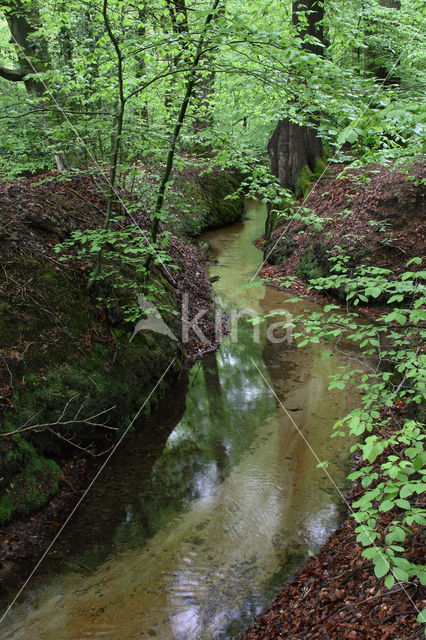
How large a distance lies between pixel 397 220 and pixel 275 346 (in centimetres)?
449

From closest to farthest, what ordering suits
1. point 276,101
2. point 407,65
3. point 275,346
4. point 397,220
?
point 276,101 → point 275,346 → point 397,220 → point 407,65

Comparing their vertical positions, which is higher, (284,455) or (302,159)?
(302,159)

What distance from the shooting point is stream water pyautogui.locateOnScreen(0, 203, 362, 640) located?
11.9ft

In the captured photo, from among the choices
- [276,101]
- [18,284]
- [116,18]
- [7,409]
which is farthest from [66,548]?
[116,18]

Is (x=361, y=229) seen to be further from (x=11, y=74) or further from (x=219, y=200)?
(x=219, y=200)

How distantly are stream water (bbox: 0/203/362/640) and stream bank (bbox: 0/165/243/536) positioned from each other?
43 centimetres

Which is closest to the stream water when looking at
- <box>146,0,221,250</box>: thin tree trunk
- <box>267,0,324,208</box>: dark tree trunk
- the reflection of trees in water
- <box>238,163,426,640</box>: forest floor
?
the reflection of trees in water

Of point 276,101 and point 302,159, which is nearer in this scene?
point 276,101

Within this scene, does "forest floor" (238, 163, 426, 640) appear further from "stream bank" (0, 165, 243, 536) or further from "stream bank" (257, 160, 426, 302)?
"stream bank" (257, 160, 426, 302)

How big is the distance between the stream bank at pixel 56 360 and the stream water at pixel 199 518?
43 cm

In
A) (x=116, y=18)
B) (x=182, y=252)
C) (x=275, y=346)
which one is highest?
(x=116, y=18)

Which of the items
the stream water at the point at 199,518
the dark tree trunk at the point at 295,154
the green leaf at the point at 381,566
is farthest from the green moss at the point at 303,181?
the green leaf at the point at 381,566

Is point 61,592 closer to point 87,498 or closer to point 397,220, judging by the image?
point 87,498

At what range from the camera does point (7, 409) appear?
15.2 ft
